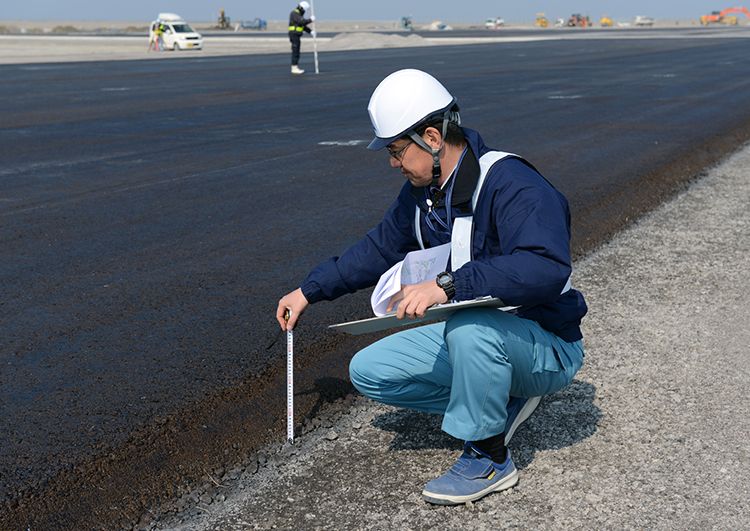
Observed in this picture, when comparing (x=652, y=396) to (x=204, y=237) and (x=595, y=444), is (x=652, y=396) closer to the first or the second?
(x=595, y=444)

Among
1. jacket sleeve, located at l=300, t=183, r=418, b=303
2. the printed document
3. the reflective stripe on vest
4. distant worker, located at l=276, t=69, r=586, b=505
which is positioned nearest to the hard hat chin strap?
distant worker, located at l=276, t=69, r=586, b=505

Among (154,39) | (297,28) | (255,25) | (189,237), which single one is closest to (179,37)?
(154,39)

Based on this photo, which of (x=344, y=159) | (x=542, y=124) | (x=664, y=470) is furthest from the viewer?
(x=542, y=124)

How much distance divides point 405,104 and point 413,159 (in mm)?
200

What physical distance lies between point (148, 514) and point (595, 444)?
1.75 metres

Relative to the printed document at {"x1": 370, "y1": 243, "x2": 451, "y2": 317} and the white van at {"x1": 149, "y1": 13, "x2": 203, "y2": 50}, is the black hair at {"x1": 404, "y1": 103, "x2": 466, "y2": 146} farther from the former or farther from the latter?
the white van at {"x1": 149, "y1": 13, "x2": 203, "y2": 50}

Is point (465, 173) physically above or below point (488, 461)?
above

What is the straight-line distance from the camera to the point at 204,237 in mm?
7555

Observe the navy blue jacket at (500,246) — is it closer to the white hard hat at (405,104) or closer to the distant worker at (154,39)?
the white hard hat at (405,104)

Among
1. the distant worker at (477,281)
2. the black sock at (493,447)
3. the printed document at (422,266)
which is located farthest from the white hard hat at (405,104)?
the black sock at (493,447)

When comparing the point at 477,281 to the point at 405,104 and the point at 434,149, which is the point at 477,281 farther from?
the point at 405,104

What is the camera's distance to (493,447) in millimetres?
3467

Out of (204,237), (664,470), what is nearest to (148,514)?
(664,470)

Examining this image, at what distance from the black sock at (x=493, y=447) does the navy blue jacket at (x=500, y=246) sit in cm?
46
